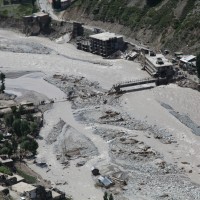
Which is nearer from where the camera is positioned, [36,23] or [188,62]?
[188,62]

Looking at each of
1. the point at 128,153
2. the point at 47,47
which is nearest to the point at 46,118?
the point at 128,153

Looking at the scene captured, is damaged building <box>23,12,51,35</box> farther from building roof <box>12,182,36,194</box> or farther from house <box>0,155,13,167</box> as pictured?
building roof <box>12,182,36,194</box>

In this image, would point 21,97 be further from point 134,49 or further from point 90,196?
point 90,196

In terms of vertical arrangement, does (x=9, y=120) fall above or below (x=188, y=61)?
below

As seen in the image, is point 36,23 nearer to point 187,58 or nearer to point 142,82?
point 142,82

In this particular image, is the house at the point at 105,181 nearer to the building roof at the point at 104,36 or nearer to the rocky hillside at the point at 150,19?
the rocky hillside at the point at 150,19

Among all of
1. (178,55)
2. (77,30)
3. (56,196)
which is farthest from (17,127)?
(77,30)

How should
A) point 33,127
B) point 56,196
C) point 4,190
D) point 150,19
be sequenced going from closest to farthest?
point 4,190 → point 56,196 → point 33,127 → point 150,19
